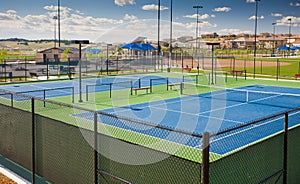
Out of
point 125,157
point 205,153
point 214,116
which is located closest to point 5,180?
point 125,157

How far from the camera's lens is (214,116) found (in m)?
19.5

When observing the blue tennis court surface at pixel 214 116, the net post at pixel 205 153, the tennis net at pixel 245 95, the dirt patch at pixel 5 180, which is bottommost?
the dirt patch at pixel 5 180

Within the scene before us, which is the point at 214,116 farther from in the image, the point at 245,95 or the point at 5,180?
the point at 5,180

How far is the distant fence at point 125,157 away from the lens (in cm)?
583

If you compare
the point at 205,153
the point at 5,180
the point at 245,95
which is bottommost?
the point at 5,180

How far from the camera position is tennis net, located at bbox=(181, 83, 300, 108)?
2434 centimetres

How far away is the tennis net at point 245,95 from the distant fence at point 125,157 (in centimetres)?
1669

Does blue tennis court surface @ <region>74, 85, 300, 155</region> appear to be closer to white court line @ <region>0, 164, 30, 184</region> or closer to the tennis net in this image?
the tennis net

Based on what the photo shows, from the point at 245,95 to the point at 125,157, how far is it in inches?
891

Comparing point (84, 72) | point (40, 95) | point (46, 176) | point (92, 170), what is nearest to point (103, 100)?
point (40, 95)

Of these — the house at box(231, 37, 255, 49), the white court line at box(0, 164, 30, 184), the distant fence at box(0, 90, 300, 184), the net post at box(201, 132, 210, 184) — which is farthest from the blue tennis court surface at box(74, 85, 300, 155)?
the house at box(231, 37, 255, 49)

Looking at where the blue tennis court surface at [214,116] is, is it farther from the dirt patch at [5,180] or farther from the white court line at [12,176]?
the dirt patch at [5,180]

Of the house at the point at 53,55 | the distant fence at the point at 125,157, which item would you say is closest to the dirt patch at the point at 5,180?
the distant fence at the point at 125,157

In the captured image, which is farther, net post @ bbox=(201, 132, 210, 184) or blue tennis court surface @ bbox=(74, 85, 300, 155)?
blue tennis court surface @ bbox=(74, 85, 300, 155)
